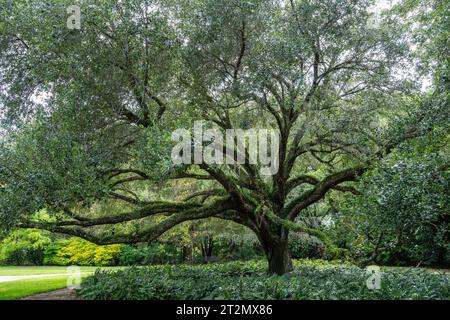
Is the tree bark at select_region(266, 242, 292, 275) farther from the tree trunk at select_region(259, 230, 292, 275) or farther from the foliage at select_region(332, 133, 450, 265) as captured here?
the foliage at select_region(332, 133, 450, 265)

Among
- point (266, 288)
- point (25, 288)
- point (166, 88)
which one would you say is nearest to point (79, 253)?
point (25, 288)

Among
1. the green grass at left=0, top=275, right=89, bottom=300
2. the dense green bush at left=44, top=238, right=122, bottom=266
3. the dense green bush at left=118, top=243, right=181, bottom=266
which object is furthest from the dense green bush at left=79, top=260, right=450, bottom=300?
the dense green bush at left=44, top=238, right=122, bottom=266

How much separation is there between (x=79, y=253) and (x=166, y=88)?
18792 millimetres

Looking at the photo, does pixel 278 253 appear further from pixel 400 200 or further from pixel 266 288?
pixel 400 200

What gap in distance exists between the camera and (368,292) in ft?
24.3

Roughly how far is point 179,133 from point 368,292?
178 inches

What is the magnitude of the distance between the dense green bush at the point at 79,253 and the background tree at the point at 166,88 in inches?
618

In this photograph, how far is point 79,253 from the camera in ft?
79.0

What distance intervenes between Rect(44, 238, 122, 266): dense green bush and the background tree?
618 inches

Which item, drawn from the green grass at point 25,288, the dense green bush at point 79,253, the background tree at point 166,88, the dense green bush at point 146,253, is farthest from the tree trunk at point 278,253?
the dense green bush at point 79,253

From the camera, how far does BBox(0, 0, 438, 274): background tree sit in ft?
21.9
